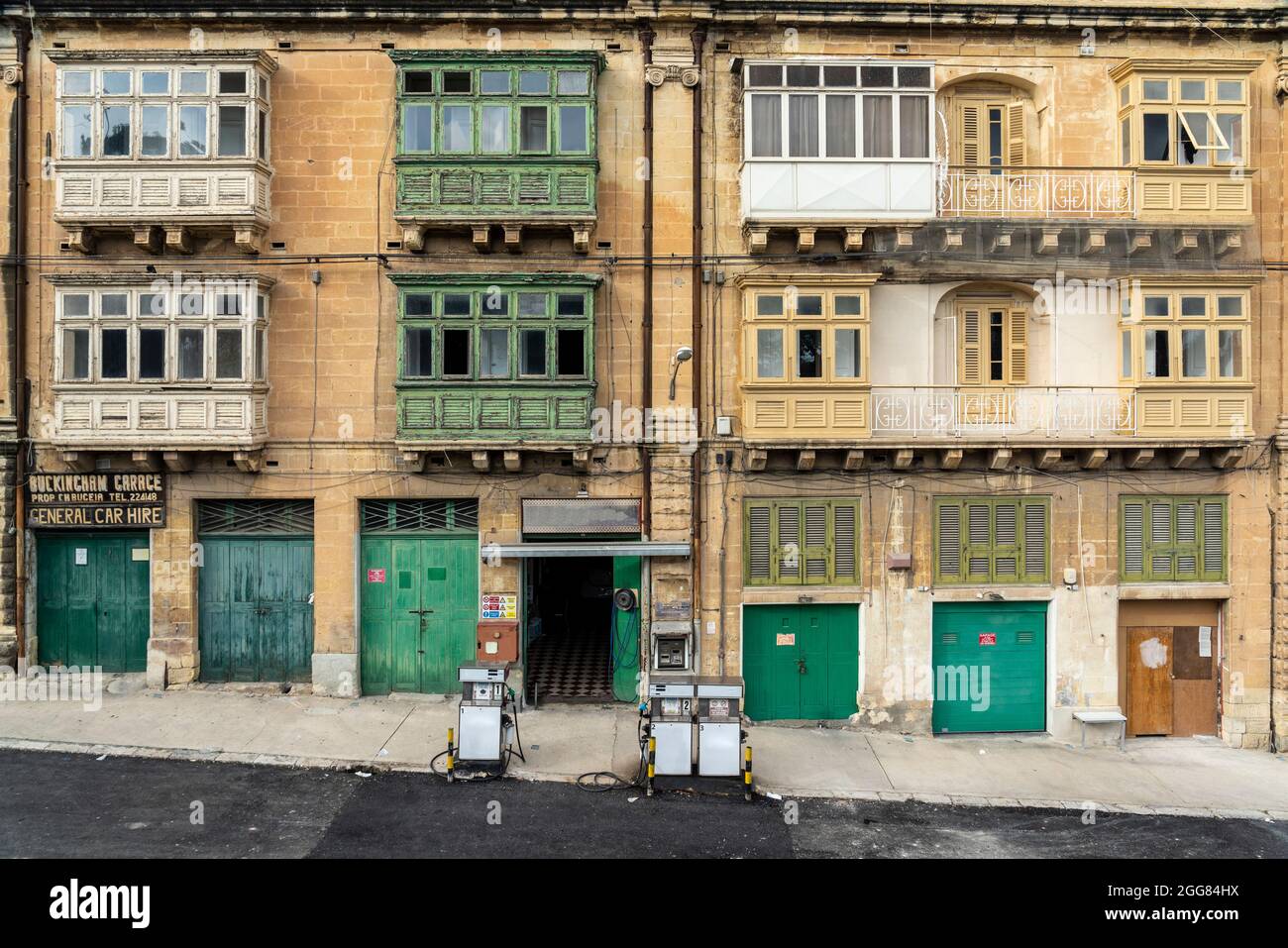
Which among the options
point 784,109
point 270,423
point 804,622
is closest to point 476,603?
point 270,423

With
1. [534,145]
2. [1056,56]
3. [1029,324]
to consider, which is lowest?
[1029,324]

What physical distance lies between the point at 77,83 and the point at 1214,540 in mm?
Answer: 23342

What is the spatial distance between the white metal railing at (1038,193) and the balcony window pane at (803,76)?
10.2 feet

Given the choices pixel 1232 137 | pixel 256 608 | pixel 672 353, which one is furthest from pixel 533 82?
pixel 1232 137

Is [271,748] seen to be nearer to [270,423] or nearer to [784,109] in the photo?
[270,423]

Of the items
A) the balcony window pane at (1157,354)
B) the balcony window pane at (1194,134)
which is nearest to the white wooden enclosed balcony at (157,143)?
the balcony window pane at (1157,354)

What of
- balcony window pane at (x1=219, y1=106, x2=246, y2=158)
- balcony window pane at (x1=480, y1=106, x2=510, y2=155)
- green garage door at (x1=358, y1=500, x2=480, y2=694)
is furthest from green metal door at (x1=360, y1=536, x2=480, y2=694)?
balcony window pane at (x1=219, y1=106, x2=246, y2=158)

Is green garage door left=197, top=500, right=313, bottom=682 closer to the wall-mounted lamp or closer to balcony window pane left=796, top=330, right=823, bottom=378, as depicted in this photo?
the wall-mounted lamp

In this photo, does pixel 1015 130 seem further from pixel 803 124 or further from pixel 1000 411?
pixel 1000 411

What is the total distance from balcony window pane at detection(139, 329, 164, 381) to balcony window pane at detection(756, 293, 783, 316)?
37.1 ft

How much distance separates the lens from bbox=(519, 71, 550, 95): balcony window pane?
15352mm

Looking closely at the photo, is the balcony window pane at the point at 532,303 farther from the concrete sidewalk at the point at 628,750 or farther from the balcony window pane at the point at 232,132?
the concrete sidewalk at the point at 628,750

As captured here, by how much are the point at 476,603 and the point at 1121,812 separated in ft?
37.4

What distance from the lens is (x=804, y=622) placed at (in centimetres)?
1588
